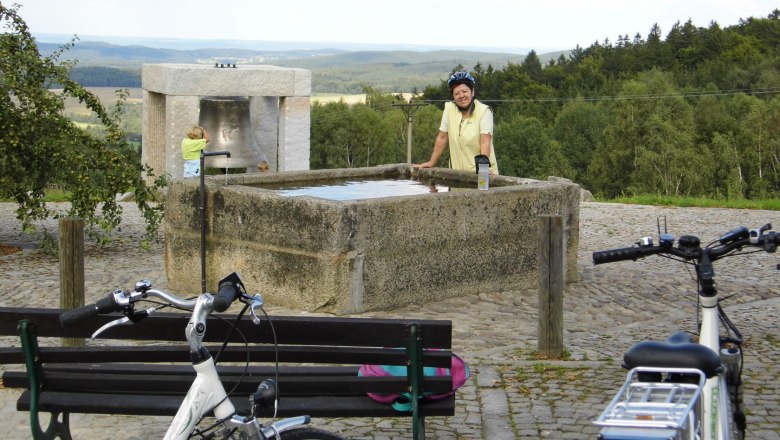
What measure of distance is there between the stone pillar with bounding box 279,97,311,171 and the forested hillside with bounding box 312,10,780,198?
48.6 meters

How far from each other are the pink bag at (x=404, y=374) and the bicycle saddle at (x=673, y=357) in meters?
1.15

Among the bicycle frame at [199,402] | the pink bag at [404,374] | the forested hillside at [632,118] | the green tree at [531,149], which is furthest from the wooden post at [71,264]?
the green tree at [531,149]

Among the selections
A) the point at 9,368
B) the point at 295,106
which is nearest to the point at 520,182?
the point at 9,368

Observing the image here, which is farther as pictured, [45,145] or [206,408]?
[45,145]

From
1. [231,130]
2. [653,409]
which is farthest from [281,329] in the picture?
[231,130]

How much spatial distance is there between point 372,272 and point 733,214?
33.4ft

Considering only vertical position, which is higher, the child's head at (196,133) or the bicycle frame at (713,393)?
the child's head at (196,133)

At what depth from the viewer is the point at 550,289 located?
291 inches

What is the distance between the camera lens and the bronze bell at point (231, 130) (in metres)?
16.2

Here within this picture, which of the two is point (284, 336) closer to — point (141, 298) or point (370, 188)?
point (141, 298)

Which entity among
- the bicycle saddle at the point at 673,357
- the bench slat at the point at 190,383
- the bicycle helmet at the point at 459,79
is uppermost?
the bicycle helmet at the point at 459,79

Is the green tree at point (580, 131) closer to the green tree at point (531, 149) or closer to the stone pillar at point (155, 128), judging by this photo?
the green tree at point (531, 149)

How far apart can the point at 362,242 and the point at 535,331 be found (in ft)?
4.89

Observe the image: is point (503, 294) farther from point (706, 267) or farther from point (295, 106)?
point (295, 106)
